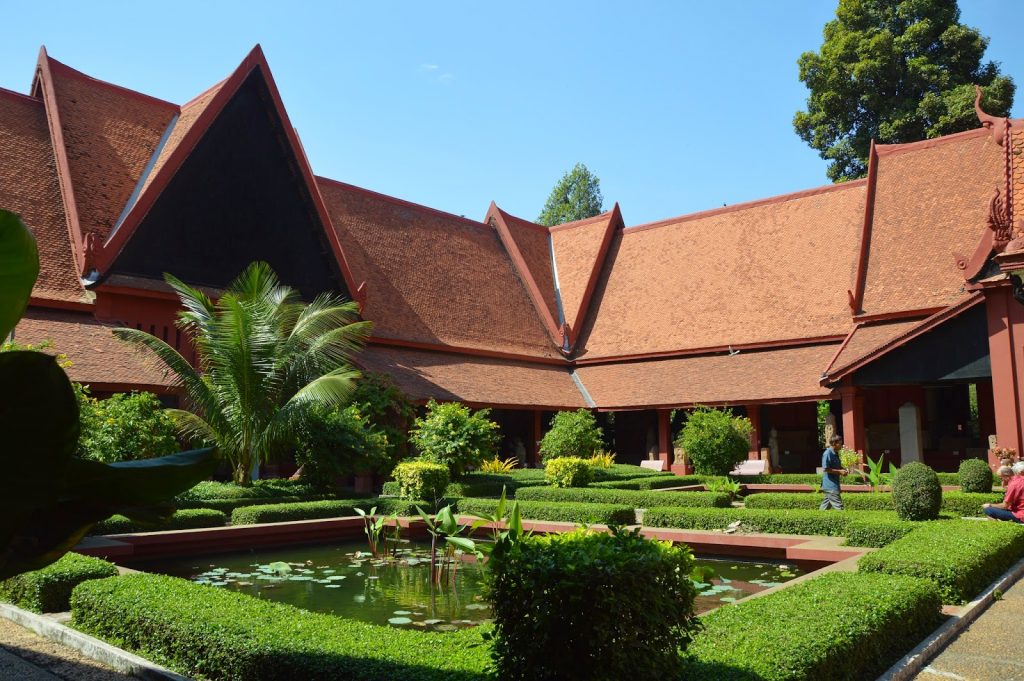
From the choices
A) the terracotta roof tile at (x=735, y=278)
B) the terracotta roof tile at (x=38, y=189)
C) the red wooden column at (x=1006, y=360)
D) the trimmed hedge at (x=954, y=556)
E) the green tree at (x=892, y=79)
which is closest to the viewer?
the trimmed hedge at (x=954, y=556)

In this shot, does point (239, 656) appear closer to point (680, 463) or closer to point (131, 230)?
point (131, 230)

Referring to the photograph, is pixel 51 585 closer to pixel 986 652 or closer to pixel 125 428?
pixel 125 428

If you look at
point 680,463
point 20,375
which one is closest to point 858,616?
point 20,375

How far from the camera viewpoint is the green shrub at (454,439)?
15953mm

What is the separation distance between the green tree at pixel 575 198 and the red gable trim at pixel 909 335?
1327 inches

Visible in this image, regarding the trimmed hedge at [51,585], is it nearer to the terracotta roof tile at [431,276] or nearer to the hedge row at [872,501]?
the hedge row at [872,501]

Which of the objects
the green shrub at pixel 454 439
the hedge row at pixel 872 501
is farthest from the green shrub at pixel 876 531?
the green shrub at pixel 454 439

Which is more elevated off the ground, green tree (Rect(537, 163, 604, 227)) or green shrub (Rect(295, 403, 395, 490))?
green tree (Rect(537, 163, 604, 227))

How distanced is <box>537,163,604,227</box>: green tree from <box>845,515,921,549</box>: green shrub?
42.3 m

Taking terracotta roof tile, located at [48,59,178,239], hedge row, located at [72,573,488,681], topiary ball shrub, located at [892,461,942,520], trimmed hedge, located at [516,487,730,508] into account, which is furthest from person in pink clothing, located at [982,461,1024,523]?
terracotta roof tile, located at [48,59,178,239]

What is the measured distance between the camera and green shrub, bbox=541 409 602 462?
18.8 metres

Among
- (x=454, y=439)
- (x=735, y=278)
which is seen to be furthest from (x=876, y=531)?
(x=735, y=278)

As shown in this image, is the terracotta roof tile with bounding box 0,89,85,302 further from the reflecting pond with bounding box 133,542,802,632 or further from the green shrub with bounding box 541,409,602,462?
the green shrub with bounding box 541,409,602,462

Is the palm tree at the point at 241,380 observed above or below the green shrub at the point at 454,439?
above
